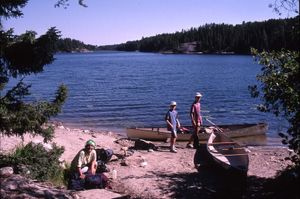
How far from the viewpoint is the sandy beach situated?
36.5ft

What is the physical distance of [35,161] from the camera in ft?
34.1

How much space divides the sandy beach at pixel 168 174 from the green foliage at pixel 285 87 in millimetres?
2121

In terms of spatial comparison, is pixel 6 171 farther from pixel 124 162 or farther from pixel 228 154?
pixel 228 154

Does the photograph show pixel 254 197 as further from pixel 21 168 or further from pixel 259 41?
pixel 259 41

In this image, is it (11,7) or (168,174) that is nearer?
(11,7)

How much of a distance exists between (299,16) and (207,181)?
6265 millimetres

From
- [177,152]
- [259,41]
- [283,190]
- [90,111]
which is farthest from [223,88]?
[259,41]

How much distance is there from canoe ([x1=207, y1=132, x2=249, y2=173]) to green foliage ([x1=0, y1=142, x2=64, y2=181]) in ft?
16.2

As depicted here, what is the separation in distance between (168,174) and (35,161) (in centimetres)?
471

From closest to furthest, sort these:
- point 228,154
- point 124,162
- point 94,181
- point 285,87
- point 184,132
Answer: point 285,87
point 94,181
point 228,154
point 124,162
point 184,132

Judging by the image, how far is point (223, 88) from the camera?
159ft

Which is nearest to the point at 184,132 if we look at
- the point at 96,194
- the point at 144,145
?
the point at 144,145

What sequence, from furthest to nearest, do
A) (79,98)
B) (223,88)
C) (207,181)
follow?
(223,88) → (79,98) → (207,181)

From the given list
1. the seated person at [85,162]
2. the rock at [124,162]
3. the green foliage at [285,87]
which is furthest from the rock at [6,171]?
the green foliage at [285,87]
